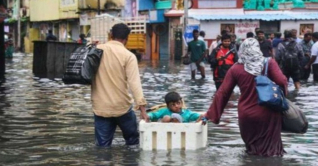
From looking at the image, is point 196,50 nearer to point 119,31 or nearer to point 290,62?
point 290,62

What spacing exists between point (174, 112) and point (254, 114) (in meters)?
1.38

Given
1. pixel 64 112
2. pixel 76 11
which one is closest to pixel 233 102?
pixel 64 112

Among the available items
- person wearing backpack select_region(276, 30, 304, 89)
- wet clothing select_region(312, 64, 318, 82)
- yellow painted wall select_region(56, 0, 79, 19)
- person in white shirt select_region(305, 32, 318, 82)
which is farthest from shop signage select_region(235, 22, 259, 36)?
person wearing backpack select_region(276, 30, 304, 89)

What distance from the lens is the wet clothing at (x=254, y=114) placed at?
978 cm

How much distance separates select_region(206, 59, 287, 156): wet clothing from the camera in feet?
32.1

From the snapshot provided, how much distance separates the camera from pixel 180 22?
54.1m

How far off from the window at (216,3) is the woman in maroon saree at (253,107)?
139 feet

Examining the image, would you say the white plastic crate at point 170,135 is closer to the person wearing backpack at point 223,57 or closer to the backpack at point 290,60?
the person wearing backpack at point 223,57

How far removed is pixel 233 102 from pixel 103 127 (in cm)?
819

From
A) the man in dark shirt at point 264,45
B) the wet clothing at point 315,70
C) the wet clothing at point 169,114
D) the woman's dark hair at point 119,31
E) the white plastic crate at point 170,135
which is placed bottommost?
the wet clothing at point 315,70

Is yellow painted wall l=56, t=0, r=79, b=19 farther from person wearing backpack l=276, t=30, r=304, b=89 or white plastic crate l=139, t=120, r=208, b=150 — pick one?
white plastic crate l=139, t=120, r=208, b=150

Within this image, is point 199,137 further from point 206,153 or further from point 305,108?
point 305,108

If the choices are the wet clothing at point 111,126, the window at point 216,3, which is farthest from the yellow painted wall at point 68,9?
the wet clothing at point 111,126

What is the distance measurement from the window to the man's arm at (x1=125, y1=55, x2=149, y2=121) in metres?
42.4
